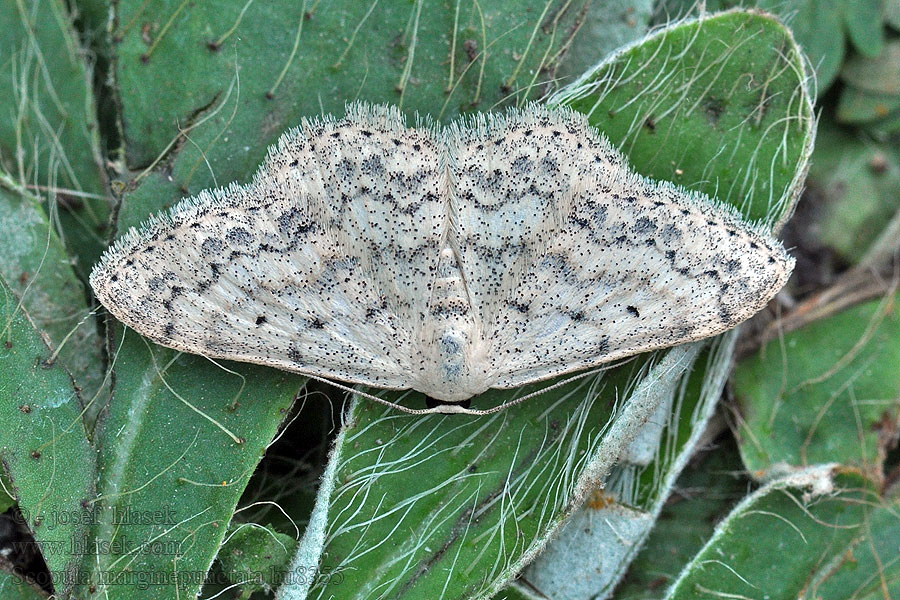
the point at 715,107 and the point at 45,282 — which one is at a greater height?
the point at 715,107

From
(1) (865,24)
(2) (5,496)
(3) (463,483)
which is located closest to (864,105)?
(1) (865,24)

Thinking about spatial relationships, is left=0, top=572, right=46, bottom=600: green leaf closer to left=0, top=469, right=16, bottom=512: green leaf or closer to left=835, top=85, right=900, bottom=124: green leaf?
left=0, top=469, right=16, bottom=512: green leaf

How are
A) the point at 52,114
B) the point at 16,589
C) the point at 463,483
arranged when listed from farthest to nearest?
the point at 52,114 → the point at 463,483 → the point at 16,589

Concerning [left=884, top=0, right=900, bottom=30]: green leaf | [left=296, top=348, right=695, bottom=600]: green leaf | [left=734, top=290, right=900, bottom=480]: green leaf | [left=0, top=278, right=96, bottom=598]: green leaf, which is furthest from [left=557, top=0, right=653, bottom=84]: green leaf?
[left=0, top=278, right=96, bottom=598]: green leaf

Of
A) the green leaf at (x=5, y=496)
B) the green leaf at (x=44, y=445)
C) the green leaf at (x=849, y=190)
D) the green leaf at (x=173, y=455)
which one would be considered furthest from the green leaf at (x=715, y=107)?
the green leaf at (x=5, y=496)

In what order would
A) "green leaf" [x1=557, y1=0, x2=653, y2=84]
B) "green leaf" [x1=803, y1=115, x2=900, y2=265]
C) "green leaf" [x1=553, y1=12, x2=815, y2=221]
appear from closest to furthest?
1. "green leaf" [x1=553, y1=12, x2=815, y2=221]
2. "green leaf" [x1=557, y1=0, x2=653, y2=84]
3. "green leaf" [x1=803, y1=115, x2=900, y2=265]

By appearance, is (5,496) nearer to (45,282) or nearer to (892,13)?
(45,282)

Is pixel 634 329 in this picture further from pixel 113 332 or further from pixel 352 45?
pixel 113 332
